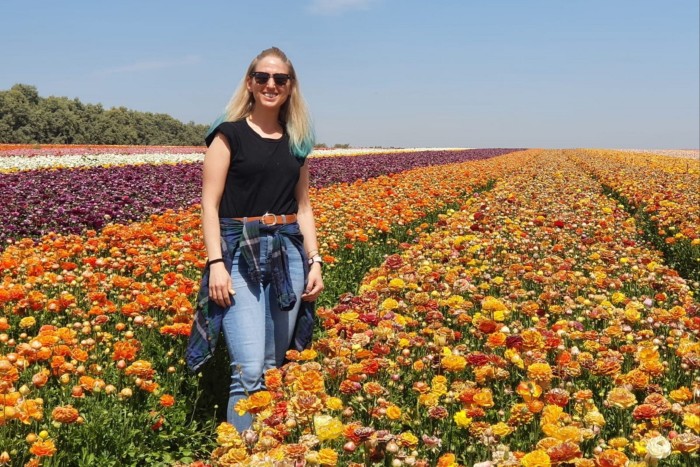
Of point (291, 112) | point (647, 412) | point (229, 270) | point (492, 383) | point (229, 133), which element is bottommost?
point (492, 383)

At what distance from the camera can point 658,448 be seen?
6.53 ft

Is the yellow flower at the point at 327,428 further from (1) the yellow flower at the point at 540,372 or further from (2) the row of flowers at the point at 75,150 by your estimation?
(2) the row of flowers at the point at 75,150

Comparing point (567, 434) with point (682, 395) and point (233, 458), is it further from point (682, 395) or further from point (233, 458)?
point (233, 458)

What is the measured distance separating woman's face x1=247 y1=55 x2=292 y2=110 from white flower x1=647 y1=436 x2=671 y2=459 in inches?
95.1

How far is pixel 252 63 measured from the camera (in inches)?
133

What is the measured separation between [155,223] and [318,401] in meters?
5.38

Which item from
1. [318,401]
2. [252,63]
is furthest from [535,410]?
[252,63]

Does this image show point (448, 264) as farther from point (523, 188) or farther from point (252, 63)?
point (523, 188)

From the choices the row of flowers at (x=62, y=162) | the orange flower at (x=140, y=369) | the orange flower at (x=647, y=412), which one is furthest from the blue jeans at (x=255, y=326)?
the row of flowers at (x=62, y=162)

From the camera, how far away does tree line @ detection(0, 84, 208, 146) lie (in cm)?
5441

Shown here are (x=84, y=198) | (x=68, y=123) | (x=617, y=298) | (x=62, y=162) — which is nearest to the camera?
(x=617, y=298)

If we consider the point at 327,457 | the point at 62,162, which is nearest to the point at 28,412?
the point at 327,457

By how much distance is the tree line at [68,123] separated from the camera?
54406mm

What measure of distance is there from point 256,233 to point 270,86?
32.1 inches
